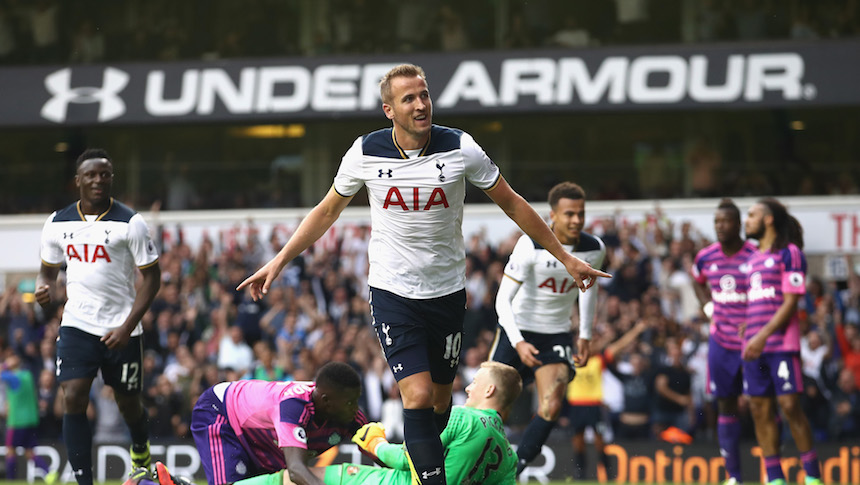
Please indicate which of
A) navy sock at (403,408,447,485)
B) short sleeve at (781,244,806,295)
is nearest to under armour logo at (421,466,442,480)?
navy sock at (403,408,447,485)

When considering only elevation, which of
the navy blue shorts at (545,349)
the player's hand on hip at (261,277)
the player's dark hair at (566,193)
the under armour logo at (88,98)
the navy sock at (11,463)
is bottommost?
the navy sock at (11,463)

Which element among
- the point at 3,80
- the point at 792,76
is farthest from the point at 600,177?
the point at 3,80

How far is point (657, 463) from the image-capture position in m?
13.1

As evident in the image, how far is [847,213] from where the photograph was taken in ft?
62.1

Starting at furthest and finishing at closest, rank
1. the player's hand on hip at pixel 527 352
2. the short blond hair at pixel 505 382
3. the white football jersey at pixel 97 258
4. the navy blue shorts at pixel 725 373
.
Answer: the navy blue shorts at pixel 725 373, the player's hand on hip at pixel 527 352, the white football jersey at pixel 97 258, the short blond hair at pixel 505 382

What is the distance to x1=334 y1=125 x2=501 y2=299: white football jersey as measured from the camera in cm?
606

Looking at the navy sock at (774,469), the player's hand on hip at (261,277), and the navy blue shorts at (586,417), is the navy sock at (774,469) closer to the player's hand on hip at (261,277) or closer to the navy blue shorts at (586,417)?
the navy blue shorts at (586,417)

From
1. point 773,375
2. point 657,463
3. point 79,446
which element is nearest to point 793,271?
point 773,375

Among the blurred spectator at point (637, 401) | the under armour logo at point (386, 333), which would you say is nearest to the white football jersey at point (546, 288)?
the under armour logo at point (386, 333)

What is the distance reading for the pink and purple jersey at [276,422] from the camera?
21.5 feet

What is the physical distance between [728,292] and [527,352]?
8.22 ft

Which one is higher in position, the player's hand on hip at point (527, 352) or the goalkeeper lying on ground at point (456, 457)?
the player's hand on hip at point (527, 352)

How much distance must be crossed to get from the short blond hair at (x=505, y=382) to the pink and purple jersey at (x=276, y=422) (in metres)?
0.96

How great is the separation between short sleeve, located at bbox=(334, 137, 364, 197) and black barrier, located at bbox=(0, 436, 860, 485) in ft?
23.2
